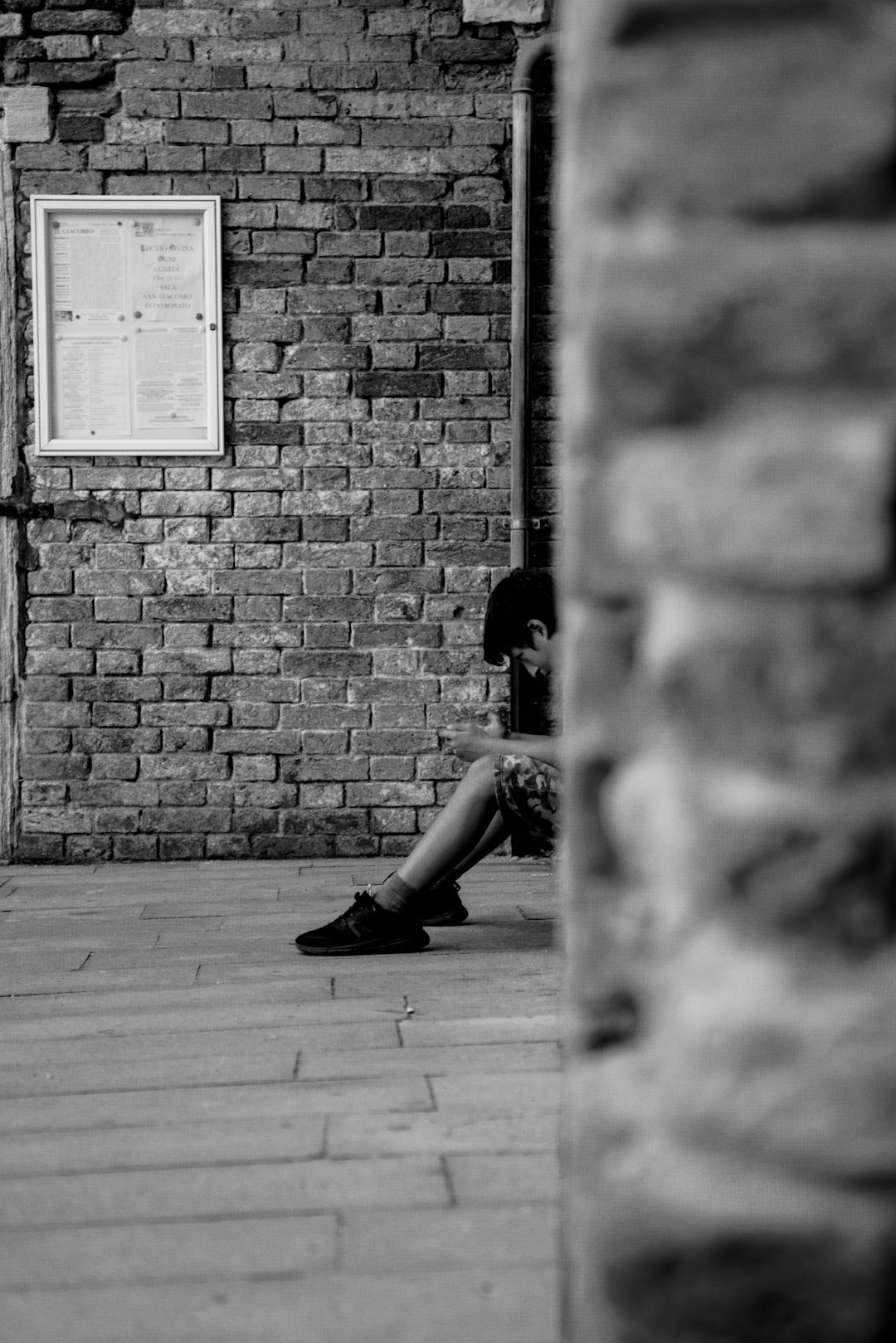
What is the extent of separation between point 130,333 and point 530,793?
8.25ft

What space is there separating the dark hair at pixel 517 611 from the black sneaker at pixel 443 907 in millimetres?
643

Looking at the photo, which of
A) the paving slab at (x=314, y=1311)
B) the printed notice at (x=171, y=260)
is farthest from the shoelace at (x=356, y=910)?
the printed notice at (x=171, y=260)

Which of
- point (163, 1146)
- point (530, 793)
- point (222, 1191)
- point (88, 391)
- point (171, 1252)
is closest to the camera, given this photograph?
point (171, 1252)

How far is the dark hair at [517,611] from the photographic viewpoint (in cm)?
379

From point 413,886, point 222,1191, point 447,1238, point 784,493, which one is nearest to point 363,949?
point 413,886

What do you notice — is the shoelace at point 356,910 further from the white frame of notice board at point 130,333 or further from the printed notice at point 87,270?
the printed notice at point 87,270

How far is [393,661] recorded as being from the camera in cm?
536

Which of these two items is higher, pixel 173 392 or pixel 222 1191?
pixel 173 392

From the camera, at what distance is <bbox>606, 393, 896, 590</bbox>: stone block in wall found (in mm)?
906

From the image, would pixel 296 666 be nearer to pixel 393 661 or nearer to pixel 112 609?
pixel 393 661

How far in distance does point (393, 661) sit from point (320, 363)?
1.05 metres

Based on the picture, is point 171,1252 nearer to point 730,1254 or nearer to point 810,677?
point 730,1254

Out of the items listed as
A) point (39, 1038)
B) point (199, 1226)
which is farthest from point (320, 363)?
point (199, 1226)

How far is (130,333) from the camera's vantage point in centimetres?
534
